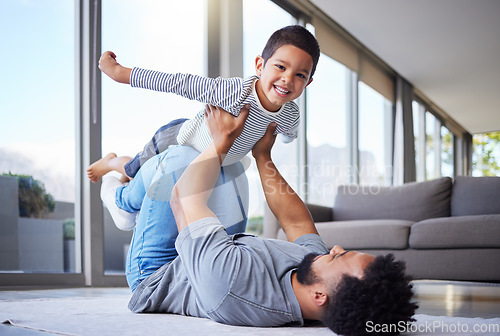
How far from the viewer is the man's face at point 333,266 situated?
1.25 m

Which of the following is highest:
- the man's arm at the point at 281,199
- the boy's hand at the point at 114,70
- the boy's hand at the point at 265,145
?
the boy's hand at the point at 114,70

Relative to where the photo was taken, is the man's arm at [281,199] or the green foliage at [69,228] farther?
the green foliage at [69,228]

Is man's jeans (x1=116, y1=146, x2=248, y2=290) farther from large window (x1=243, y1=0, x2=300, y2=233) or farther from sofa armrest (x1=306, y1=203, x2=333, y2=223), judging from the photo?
large window (x1=243, y1=0, x2=300, y2=233)

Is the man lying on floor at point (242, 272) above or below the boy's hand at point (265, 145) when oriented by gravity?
below

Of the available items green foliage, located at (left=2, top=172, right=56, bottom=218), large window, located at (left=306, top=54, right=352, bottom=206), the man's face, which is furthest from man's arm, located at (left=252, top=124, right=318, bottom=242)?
large window, located at (left=306, top=54, right=352, bottom=206)

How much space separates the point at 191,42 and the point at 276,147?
150cm

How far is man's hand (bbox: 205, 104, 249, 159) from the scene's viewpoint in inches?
68.3

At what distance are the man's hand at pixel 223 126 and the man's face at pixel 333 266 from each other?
0.52 m

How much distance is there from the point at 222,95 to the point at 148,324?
83 centimetres

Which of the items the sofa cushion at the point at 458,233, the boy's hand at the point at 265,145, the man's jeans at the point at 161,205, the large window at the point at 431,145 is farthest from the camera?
the large window at the point at 431,145

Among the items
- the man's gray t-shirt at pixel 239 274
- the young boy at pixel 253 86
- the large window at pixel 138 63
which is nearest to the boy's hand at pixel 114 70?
the young boy at pixel 253 86

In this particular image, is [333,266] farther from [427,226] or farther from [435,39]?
[435,39]

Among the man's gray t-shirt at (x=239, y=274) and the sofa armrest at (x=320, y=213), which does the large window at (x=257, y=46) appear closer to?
the sofa armrest at (x=320, y=213)

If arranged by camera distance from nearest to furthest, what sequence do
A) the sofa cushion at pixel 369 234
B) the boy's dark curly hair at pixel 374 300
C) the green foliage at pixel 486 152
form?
1. the boy's dark curly hair at pixel 374 300
2. the sofa cushion at pixel 369 234
3. the green foliage at pixel 486 152
